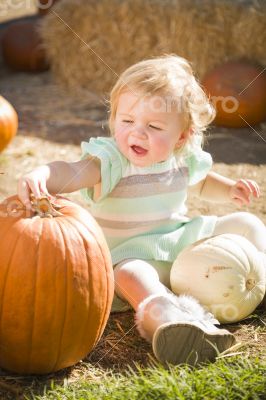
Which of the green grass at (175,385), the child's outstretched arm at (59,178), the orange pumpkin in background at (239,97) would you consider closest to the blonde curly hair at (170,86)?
the child's outstretched arm at (59,178)

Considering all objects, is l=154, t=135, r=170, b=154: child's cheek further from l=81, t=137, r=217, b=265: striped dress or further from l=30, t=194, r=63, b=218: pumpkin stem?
l=30, t=194, r=63, b=218: pumpkin stem

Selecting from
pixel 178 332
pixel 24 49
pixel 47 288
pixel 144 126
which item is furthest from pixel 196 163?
pixel 24 49

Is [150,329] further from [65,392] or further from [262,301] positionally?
[262,301]

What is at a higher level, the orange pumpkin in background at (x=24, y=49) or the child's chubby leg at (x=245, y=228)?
the child's chubby leg at (x=245, y=228)

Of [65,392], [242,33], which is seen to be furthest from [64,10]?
[65,392]

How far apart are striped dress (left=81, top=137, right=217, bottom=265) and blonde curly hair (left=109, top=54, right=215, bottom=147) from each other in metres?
0.18

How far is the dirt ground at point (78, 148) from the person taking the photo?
2432mm

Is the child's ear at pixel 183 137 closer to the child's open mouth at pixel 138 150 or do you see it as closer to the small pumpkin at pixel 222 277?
the child's open mouth at pixel 138 150

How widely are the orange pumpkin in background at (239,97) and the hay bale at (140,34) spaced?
1.20ft

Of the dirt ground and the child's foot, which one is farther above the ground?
the child's foot

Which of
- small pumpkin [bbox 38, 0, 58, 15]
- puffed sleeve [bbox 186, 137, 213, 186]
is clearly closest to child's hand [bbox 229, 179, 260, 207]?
puffed sleeve [bbox 186, 137, 213, 186]

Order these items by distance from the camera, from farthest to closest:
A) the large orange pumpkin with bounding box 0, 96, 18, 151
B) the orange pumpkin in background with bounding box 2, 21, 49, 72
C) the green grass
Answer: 1. the orange pumpkin in background with bounding box 2, 21, 49, 72
2. the large orange pumpkin with bounding box 0, 96, 18, 151
3. the green grass

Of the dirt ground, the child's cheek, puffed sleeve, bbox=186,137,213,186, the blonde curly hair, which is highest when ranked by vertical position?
the blonde curly hair

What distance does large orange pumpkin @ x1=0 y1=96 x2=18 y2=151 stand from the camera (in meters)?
4.47
